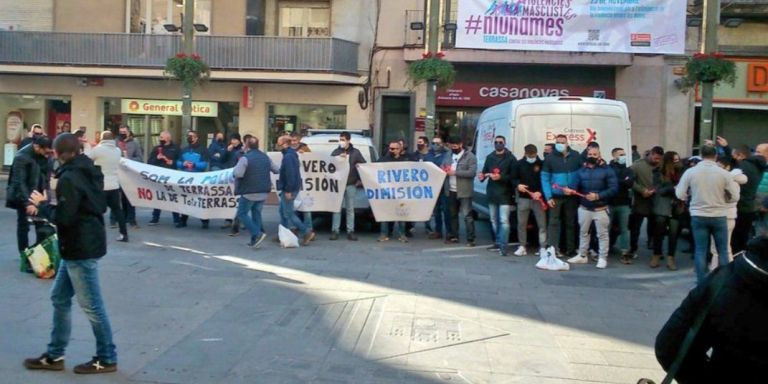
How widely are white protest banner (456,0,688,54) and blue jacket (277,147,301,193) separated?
7.35m

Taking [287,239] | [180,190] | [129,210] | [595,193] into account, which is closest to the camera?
[595,193]

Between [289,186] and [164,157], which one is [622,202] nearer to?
[289,186]

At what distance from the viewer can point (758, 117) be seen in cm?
2309

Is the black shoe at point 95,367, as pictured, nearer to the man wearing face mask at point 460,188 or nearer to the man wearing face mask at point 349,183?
the man wearing face mask at point 349,183

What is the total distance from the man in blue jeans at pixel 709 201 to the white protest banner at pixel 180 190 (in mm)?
7743

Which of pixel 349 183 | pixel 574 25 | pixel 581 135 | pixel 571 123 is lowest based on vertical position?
pixel 349 183

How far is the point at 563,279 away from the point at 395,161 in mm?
4384

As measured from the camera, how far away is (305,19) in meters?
24.1

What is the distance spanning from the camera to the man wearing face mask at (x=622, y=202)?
11.6 metres

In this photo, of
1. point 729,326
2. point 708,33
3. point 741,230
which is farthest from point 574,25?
point 729,326

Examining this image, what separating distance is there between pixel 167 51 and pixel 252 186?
12.8 m

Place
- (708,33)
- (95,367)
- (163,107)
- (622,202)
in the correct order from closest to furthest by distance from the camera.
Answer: (95,367) → (622,202) → (708,33) → (163,107)

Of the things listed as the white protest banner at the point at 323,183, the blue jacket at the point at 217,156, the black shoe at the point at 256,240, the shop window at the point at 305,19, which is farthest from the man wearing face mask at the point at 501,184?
the shop window at the point at 305,19

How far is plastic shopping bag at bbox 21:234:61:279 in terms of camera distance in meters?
8.87
